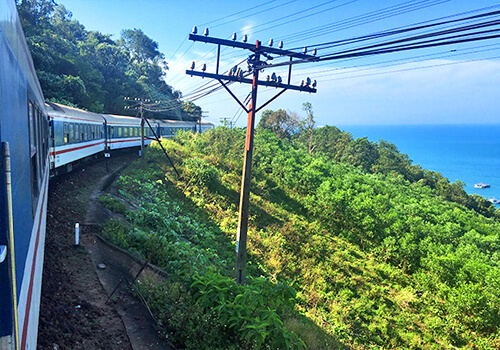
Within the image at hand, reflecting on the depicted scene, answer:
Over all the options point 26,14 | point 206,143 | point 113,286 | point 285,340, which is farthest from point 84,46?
point 285,340

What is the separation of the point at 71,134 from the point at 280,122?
149 feet

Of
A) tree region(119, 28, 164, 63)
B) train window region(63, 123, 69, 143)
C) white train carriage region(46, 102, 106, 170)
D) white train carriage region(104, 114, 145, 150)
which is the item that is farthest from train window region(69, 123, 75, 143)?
tree region(119, 28, 164, 63)

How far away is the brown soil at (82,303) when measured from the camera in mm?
5477

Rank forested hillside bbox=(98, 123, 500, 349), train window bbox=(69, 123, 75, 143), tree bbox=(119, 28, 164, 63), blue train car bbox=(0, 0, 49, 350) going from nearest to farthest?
1. blue train car bbox=(0, 0, 49, 350)
2. forested hillside bbox=(98, 123, 500, 349)
3. train window bbox=(69, 123, 75, 143)
4. tree bbox=(119, 28, 164, 63)

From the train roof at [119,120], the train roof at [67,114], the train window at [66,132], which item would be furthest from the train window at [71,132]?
the train roof at [119,120]

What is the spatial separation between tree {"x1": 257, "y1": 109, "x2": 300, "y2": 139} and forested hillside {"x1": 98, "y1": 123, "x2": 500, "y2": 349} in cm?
2979

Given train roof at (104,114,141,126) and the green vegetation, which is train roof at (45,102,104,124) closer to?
train roof at (104,114,141,126)

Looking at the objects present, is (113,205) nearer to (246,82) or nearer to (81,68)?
(246,82)

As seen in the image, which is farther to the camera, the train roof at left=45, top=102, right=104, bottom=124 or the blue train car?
the train roof at left=45, top=102, right=104, bottom=124

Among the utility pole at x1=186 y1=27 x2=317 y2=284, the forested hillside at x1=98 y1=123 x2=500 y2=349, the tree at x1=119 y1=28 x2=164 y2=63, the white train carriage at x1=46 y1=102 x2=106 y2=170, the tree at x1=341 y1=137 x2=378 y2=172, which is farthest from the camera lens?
the tree at x1=119 y1=28 x2=164 y2=63

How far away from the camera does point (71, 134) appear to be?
14.9 m

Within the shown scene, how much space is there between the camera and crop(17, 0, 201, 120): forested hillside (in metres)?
33.8

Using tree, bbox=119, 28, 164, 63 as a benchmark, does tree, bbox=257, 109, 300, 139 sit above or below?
below

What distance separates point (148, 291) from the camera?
712 centimetres
